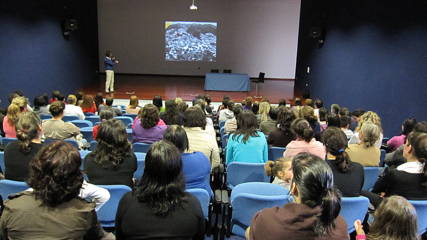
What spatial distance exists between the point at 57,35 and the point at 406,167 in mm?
10052

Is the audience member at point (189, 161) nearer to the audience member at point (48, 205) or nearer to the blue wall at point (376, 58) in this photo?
the audience member at point (48, 205)

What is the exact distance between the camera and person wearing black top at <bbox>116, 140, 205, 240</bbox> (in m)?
1.66

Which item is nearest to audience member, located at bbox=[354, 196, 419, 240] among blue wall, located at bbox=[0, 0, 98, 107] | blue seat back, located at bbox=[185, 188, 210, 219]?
blue seat back, located at bbox=[185, 188, 210, 219]

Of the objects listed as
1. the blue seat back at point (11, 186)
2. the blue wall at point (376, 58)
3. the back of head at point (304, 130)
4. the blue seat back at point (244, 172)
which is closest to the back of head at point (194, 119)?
the blue seat back at point (244, 172)

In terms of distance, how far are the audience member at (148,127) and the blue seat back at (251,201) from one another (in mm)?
1749

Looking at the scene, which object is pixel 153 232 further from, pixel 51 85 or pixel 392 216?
pixel 51 85

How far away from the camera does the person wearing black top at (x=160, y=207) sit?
5.45 feet

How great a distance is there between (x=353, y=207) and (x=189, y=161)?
123 centimetres

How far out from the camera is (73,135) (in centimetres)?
398

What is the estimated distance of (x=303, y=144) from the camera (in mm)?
3312

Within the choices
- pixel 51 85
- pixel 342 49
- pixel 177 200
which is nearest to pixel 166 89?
pixel 51 85

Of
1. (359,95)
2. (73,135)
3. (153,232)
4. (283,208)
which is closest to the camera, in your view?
(283,208)

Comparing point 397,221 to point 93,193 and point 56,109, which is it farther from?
point 56,109

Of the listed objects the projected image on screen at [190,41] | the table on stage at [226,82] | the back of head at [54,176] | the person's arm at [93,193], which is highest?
the projected image on screen at [190,41]
